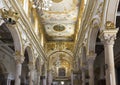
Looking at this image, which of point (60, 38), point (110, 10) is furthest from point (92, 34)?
point (60, 38)

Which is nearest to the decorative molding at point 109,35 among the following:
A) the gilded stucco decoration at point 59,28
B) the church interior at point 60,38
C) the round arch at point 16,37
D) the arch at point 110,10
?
the church interior at point 60,38

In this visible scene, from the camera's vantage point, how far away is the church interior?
10187mm

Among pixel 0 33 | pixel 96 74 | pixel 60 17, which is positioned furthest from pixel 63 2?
pixel 96 74

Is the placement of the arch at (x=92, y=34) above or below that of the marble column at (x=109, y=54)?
above

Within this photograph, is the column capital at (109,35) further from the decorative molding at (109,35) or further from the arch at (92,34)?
the arch at (92,34)

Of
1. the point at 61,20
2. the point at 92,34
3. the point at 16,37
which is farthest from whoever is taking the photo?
the point at 61,20

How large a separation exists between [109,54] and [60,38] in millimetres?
19746

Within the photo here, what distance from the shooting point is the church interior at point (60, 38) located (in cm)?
1019

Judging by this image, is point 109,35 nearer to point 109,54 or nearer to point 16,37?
point 109,54

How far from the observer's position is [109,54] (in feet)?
32.6

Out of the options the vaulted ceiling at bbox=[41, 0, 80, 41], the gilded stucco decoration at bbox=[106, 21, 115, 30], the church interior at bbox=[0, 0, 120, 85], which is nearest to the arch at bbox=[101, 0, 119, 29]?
the church interior at bbox=[0, 0, 120, 85]

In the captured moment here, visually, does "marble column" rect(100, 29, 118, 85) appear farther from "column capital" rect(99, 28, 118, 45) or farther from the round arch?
the round arch

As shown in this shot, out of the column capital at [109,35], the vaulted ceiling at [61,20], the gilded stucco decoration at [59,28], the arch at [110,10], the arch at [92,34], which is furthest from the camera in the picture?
the gilded stucco decoration at [59,28]

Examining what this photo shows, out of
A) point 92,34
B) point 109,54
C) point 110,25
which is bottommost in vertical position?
point 109,54
